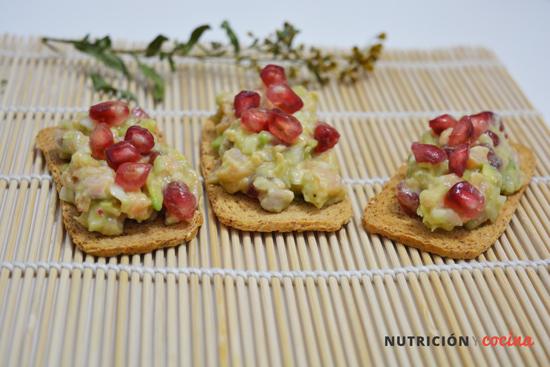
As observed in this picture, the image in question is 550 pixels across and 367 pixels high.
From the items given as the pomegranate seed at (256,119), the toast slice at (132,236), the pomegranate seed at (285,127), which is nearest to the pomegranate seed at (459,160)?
the pomegranate seed at (285,127)

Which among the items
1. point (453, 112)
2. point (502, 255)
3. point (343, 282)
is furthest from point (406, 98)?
point (343, 282)

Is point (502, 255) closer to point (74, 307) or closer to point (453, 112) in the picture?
point (453, 112)

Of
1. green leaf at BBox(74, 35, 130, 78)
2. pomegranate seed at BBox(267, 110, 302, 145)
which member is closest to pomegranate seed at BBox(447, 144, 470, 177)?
pomegranate seed at BBox(267, 110, 302, 145)

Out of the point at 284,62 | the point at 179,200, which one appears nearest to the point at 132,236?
the point at 179,200

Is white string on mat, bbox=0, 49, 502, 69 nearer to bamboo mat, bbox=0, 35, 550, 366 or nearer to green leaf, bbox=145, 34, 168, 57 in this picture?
green leaf, bbox=145, 34, 168, 57

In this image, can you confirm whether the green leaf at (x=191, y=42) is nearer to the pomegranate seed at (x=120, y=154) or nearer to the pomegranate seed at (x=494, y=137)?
the pomegranate seed at (x=120, y=154)

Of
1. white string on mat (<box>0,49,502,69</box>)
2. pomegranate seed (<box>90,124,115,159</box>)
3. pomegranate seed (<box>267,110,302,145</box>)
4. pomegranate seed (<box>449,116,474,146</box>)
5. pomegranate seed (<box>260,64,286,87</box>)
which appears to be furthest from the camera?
white string on mat (<box>0,49,502,69</box>)

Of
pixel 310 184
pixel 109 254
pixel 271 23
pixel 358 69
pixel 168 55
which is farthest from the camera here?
pixel 271 23
